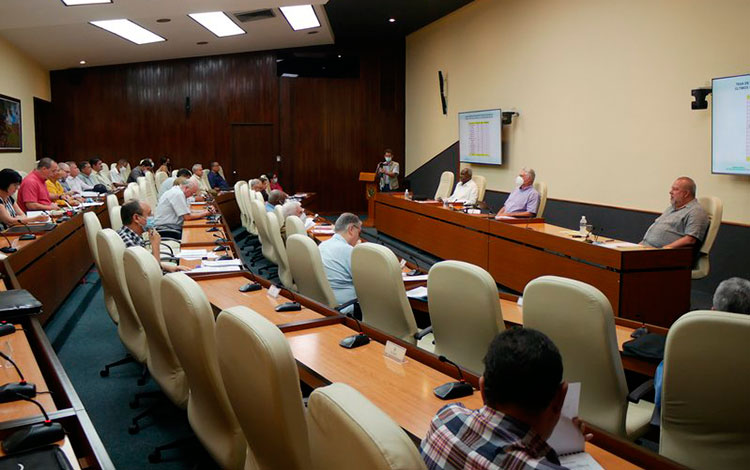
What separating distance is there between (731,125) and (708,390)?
487 centimetres

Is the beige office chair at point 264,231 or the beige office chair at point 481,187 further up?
the beige office chair at point 481,187

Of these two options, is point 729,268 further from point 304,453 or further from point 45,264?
point 45,264

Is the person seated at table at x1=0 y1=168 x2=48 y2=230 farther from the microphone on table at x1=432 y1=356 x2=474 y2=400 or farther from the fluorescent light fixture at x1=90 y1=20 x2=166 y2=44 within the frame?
the microphone on table at x1=432 y1=356 x2=474 y2=400

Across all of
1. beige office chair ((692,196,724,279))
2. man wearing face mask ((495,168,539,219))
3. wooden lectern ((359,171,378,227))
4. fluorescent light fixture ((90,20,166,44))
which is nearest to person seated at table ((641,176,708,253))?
beige office chair ((692,196,724,279))

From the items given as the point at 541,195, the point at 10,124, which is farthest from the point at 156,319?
the point at 10,124

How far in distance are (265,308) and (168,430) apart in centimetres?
92

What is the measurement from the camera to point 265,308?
328 centimetres

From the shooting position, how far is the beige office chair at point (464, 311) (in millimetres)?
2752

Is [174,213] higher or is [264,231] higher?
[174,213]

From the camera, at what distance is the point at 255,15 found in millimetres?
10750

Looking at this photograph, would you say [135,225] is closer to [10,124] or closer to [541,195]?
[541,195]

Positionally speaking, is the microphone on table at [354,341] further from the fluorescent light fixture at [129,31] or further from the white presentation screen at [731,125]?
the fluorescent light fixture at [129,31]

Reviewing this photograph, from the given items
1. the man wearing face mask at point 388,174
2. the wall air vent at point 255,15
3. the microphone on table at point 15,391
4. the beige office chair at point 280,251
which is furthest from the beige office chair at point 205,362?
the man wearing face mask at point 388,174

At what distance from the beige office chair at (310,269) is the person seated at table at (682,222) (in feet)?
10.9
